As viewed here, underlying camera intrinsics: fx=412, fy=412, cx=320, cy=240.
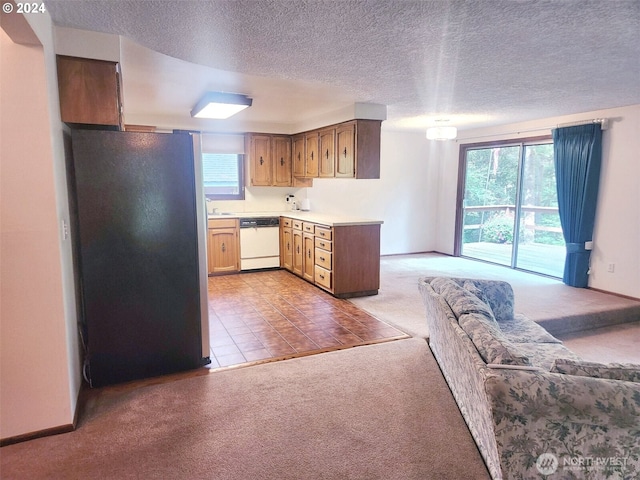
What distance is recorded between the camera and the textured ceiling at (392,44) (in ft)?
6.95

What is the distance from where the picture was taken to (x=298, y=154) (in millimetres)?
6414

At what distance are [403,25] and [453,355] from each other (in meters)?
1.96

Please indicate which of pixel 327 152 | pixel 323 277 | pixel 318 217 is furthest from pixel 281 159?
pixel 323 277

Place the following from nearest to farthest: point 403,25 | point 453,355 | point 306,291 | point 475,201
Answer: point 403,25
point 453,355
point 306,291
point 475,201

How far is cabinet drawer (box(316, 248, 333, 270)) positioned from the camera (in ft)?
16.2

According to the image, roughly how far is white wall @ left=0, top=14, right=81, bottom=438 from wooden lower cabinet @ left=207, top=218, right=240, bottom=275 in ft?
11.8

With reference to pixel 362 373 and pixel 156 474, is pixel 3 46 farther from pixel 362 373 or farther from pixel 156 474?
pixel 362 373

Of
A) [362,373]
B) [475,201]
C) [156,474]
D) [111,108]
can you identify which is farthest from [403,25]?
[475,201]

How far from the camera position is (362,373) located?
9.91ft

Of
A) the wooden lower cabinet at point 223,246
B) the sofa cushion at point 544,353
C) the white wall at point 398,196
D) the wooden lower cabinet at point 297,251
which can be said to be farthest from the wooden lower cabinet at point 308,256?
the sofa cushion at point 544,353

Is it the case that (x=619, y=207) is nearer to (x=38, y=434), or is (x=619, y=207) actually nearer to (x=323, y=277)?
(x=323, y=277)

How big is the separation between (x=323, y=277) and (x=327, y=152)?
1647mm

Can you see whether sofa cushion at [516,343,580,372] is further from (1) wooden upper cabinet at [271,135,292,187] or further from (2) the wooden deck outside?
(1) wooden upper cabinet at [271,135,292,187]

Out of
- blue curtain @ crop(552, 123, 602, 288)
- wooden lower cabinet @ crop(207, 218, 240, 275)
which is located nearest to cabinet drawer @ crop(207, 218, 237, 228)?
wooden lower cabinet @ crop(207, 218, 240, 275)
